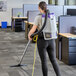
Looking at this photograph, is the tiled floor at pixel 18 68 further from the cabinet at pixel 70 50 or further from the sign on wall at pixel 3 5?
the sign on wall at pixel 3 5

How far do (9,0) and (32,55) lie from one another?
279 inches

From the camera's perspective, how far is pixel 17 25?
1052cm

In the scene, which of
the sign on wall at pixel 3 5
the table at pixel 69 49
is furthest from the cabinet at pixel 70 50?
the sign on wall at pixel 3 5

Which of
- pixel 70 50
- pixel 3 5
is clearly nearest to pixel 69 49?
pixel 70 50

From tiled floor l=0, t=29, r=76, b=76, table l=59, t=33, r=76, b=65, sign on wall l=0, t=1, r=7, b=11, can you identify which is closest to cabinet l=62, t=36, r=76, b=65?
table l=59, t=33, r=76, b=65

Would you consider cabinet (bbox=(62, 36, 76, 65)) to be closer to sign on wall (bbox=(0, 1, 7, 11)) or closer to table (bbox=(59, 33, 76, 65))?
table (bbox=(59, 33, 76, 65))

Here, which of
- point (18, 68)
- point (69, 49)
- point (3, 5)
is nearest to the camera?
point (18, 68)

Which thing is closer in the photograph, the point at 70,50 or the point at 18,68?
the point at 18,68

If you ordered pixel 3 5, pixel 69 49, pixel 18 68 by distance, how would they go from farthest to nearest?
pixel 3 5 < pixel 69 49 < pixel 18 68

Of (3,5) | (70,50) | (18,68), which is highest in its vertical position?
(3,5)

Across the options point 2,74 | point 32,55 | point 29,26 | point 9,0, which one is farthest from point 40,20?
point 9,0

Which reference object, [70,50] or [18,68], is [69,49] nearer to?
[70,50]

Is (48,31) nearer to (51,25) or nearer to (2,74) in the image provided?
(51,25)

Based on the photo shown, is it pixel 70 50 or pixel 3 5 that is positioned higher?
pixel 3 5
